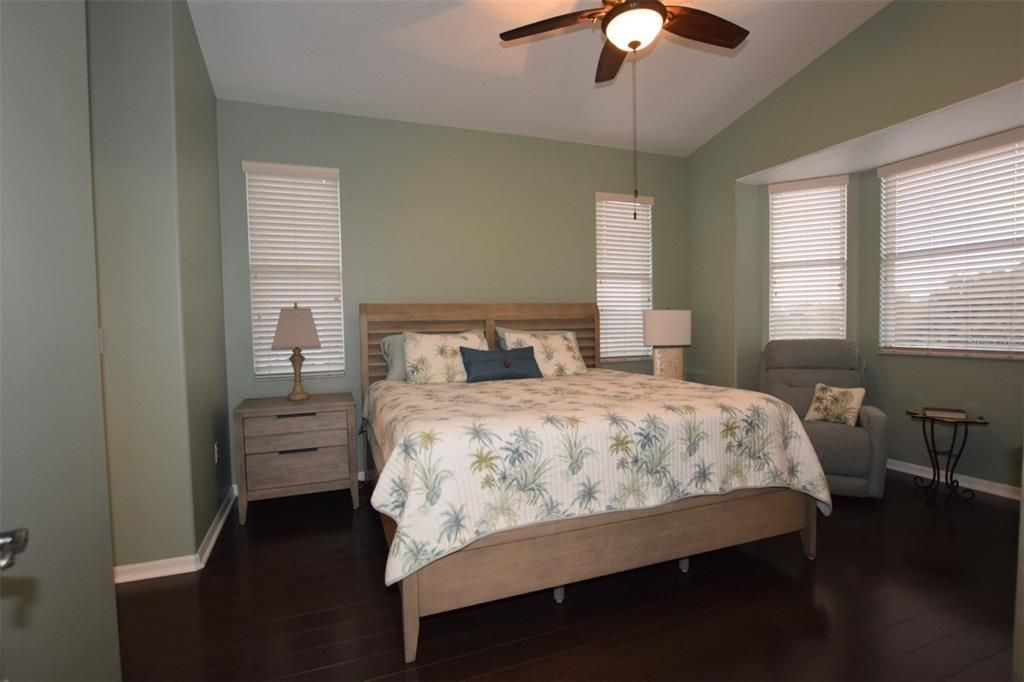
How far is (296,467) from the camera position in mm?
3045

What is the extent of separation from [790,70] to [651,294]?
7.03ft

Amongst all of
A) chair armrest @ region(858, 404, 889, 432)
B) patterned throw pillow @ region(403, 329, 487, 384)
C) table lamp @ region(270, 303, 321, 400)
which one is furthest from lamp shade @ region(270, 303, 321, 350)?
chair armrest @ region(858, 404, 889, 432)

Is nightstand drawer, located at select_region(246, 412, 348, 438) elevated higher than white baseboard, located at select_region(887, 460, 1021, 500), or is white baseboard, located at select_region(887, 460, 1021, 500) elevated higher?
nightstand drawer, located at select_region(246, 412, 348, 438)

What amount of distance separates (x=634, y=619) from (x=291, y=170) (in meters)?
3.67

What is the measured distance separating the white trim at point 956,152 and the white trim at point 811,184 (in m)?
0.29

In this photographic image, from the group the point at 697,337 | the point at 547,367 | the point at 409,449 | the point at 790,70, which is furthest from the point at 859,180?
the point at 409,449

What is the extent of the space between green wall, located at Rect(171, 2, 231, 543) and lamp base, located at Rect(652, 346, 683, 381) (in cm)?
336

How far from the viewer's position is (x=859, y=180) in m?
4.09

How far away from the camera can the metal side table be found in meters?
→ 3.14

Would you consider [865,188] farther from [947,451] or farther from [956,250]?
[947,451]

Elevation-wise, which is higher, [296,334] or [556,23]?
[556,23]

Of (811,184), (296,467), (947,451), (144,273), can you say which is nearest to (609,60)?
(144,273)

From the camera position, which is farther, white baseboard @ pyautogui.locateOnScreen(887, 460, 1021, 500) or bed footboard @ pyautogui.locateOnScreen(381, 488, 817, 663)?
white baseboard @ pyautogui.locateOnScreen(887, 460, 1021, 500)

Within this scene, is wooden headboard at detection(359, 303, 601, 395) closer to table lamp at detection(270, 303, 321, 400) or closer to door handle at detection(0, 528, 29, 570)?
table lamp at detection(270, 303, 321, 400)
